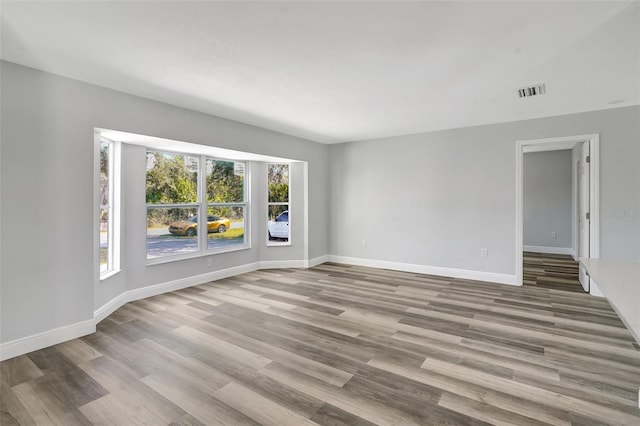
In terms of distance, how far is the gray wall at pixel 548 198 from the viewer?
7184mm

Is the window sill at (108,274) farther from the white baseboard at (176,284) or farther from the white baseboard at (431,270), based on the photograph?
the white baseboard at (431,270)

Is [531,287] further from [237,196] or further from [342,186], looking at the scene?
[237,196]

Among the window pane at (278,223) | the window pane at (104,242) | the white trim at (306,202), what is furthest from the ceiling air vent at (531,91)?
the window pane at (104,242)

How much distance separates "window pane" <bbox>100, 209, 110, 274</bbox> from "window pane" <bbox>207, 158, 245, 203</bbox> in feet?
5.18

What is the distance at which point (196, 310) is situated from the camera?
3611mm

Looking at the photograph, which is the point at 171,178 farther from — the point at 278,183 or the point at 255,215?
the point at 278,183

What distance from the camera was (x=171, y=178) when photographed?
449 cm

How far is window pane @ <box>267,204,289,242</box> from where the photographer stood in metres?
5.89

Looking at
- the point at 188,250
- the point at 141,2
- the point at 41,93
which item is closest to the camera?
the point at 141,2

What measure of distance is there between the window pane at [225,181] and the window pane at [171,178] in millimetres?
284

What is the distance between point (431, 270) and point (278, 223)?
9.96 ft

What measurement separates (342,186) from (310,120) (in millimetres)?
2131

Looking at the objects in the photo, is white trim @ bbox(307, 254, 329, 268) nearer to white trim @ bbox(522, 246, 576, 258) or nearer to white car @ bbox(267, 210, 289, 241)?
white car @ bbox(267, 210, 289, 241)

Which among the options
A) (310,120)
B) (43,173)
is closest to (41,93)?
(43,173)
